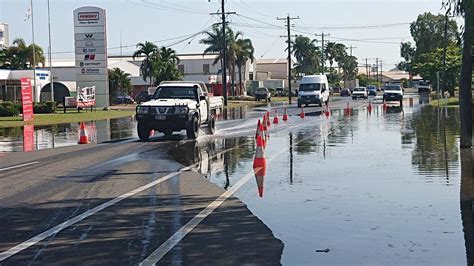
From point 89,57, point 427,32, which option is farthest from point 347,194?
point 427,32

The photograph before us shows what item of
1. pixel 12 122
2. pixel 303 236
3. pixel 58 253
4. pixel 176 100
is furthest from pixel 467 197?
pixel 12 122

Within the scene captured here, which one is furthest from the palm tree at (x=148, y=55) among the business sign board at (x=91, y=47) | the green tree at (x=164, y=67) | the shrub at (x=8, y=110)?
the shrub at (x=8, y=110)

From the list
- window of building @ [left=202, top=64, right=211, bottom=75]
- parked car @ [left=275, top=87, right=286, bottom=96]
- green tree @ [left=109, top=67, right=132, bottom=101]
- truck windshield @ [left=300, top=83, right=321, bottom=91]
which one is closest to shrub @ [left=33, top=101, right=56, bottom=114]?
truck windshield @ [left=300, top=83, right=321, bottom=91]

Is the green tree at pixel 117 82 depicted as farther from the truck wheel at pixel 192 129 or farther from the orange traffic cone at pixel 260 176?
the orange traffic cone at pixel 260 176

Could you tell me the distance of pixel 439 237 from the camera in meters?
8.34

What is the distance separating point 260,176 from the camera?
13.9 metres

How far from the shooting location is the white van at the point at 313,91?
56594 mm

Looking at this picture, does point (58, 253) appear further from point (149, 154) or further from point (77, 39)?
point (77, 39)

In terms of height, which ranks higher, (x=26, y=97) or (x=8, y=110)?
(x=26, y=97)

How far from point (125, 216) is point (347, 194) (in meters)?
3.78

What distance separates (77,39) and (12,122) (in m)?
20.1

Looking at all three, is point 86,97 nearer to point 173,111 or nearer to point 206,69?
point 173,111

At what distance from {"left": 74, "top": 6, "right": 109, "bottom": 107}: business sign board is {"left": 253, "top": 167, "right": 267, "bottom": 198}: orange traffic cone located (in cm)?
4338

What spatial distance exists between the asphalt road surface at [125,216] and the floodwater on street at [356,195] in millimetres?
352
